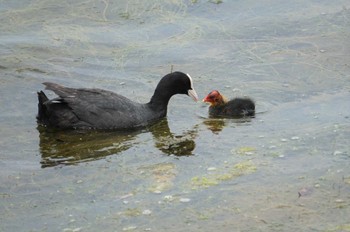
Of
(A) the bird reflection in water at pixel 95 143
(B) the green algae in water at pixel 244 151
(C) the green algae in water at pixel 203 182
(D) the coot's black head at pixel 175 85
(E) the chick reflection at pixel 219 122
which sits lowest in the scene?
(C) the green algae in water at pixel 203 182

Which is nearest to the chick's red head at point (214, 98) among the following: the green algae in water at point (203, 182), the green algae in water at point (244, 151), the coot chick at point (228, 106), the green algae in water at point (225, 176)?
the coot chick at point (228, 106)

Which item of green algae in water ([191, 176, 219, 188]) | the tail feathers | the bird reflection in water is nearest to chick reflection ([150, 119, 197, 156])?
the bird reflection in water

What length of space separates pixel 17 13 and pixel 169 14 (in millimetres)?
2451

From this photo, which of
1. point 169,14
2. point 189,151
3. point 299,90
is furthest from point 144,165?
point 169,14

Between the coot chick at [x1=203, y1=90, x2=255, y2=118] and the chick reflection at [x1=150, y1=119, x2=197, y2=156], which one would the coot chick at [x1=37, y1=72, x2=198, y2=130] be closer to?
the chick reflection at [x1=150, y1=119, x2=197, y2=156]

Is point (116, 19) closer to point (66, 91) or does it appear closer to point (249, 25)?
point (249, 25)

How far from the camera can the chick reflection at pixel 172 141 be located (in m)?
8.54

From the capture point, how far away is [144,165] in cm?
802

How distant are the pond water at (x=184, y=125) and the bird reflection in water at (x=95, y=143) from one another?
23mm

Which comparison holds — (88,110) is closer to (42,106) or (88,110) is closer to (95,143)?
(42,106)

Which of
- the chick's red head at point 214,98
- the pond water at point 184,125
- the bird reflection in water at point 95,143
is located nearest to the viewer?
the pond water at point 184,125

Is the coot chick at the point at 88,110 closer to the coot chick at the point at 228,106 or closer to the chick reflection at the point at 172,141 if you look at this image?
the chick reflection at the point at 172,141

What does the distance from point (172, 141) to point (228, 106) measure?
1104 mm

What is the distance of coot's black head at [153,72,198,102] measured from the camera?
32.5 ft
